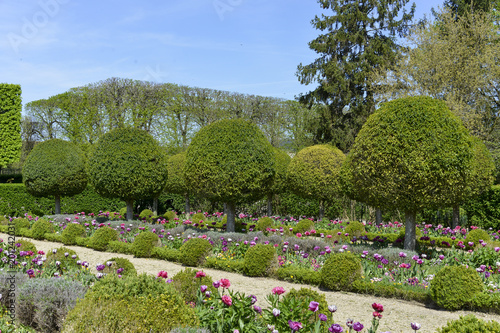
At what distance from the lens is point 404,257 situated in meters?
9.21

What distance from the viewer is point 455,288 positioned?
7.07 metres

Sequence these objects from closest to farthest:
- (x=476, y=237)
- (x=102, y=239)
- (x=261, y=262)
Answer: (x=261, y=262), (x=102, y=239), (x=476, y=237)

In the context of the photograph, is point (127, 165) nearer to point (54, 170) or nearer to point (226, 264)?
point (54, 170)

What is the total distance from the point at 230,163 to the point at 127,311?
8651 mm

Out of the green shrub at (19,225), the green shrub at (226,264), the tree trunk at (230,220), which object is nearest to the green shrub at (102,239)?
the tree trunk at (230,220)

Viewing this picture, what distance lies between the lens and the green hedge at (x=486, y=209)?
16.9m

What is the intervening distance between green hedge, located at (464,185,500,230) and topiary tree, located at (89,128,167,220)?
1292 centimetres

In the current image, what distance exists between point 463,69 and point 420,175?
1490 cm

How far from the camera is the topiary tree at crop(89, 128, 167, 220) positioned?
51.0 ft

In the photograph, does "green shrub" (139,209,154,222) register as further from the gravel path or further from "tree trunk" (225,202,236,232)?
the gravel path

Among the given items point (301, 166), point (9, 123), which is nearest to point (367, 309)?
point (301, 166)

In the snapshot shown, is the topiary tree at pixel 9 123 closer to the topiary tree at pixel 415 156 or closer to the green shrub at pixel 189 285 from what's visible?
the topiary tree at pixel 415 156

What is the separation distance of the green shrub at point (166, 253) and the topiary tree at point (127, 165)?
4.81m

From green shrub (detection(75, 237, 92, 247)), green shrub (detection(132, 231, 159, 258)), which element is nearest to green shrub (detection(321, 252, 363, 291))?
green shrub (detection(132, 231, 159, 258))
